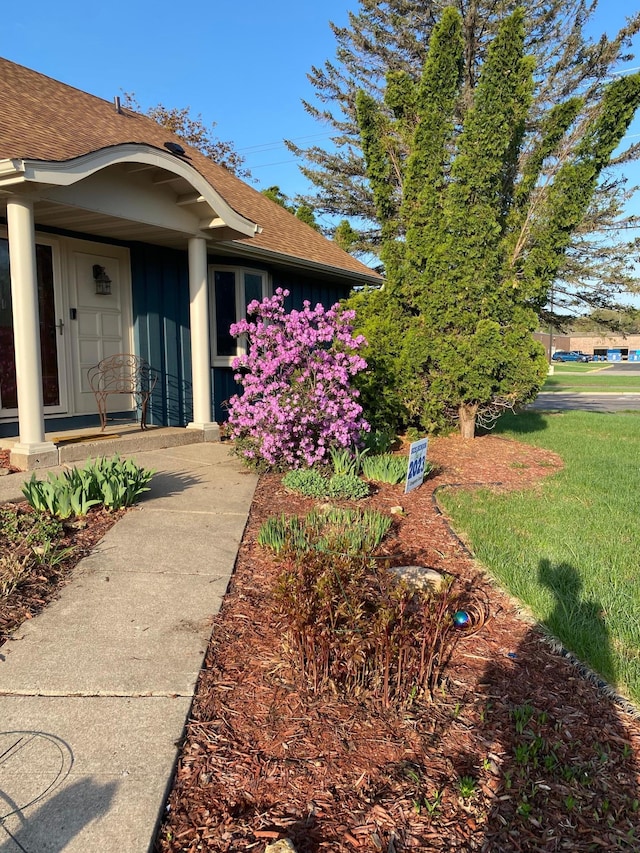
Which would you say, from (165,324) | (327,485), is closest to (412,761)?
Answer: (327,485)

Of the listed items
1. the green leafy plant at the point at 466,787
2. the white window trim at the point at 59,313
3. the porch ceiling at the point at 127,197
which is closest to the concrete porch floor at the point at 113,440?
the white window trim at the point at 59,313

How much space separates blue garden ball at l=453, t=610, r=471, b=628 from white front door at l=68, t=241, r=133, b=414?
6288 millimetres

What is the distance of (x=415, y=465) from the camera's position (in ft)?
17.4

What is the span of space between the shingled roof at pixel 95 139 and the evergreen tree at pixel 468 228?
2.19 meters

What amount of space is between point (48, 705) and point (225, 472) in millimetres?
4019

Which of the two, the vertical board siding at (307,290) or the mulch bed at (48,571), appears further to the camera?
the vertical board siding at (307,290)

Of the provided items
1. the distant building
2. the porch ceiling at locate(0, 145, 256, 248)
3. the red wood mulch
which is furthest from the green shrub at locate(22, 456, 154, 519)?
the distant building

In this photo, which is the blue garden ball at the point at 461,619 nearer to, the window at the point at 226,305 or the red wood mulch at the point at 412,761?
the red wood mulch at the point at 412,761

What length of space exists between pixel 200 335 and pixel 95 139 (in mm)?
2714

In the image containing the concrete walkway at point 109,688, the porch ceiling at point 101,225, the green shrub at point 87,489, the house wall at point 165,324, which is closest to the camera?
the concrete walkway at point 109,688

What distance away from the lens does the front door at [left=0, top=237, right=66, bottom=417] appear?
6.90 metres

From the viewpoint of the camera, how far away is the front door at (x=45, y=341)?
6.90 meters

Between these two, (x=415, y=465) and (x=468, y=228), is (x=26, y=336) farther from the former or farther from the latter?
(x=468, y=228)

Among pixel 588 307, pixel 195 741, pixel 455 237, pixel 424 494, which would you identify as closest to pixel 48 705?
pixel 195 741
